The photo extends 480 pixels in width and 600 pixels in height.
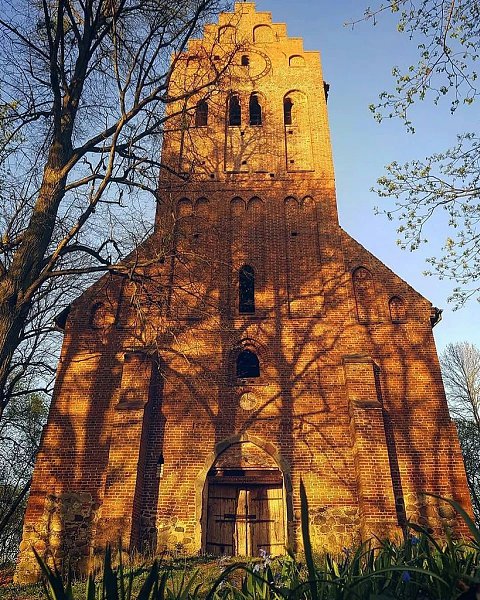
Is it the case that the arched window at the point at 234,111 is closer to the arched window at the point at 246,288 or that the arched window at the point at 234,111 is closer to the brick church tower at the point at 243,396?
the brick church tower at the point at 243,396

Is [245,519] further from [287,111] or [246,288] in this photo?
[287,111]

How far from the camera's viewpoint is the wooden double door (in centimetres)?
966

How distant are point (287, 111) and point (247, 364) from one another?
28.5 ft

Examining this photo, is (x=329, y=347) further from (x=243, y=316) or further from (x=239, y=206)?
(x=239, y=206)

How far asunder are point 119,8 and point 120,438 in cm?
781

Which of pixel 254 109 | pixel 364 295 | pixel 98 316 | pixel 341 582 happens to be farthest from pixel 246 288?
pixel 341 582

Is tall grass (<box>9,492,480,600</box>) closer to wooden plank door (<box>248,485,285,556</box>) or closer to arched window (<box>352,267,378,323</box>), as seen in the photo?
wooden plank door (<box>248,485,285,556</box>)

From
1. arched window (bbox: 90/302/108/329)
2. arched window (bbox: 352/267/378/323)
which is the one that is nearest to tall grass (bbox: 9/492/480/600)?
arched window (bbox: 352/267/378/323)

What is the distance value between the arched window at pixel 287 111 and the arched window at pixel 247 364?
783cm

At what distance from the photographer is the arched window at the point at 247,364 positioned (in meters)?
11.6

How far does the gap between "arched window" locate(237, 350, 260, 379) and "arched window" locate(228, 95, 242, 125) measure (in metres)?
7.95

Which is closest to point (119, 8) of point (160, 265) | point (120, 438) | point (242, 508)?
point (160, 265)

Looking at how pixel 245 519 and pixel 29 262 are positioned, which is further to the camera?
pixel 245 519

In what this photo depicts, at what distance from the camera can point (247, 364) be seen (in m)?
11.7
